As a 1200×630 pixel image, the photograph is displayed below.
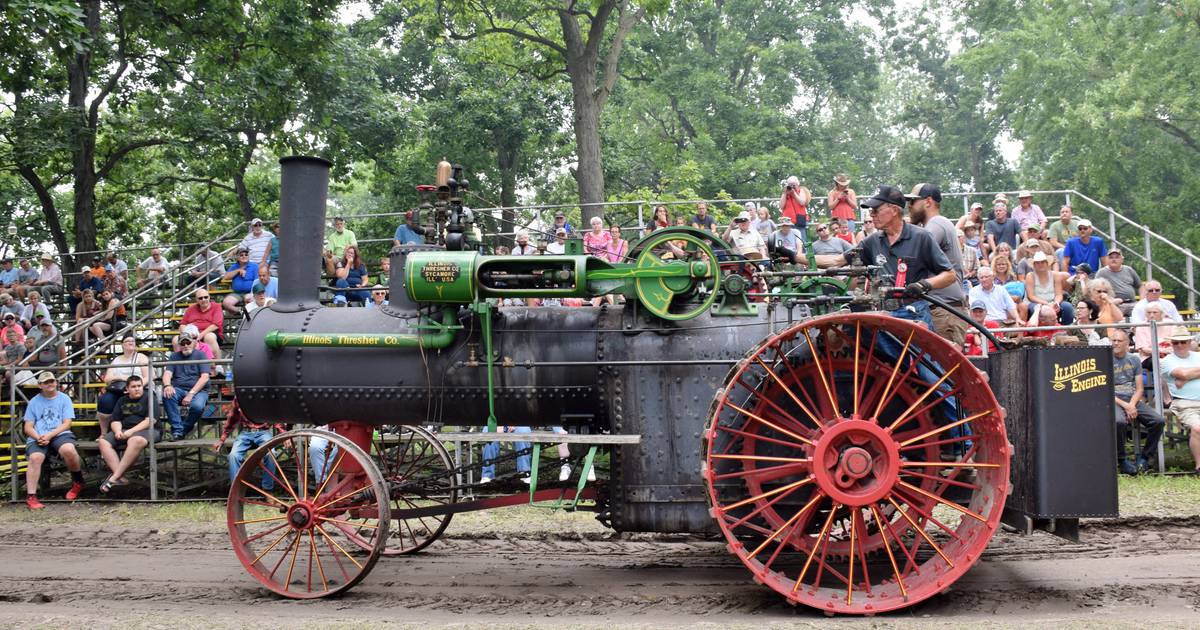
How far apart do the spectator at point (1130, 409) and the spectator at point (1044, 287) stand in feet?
5.45

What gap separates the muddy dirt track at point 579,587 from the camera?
5953 mm

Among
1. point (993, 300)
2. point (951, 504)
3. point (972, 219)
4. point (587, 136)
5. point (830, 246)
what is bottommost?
point (951, 504)

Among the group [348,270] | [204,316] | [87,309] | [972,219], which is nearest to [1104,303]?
[972,219]

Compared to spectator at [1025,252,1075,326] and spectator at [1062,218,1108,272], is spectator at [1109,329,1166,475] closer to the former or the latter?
spectator at [1025,252,1075,326]

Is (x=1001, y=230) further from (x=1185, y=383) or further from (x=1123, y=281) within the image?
(x=1185, y=383)

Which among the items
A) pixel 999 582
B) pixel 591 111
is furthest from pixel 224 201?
pixel 999 582

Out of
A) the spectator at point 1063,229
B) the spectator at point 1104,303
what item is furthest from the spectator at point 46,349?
the spectator at point 1063,229

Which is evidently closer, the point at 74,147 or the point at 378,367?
the point at 378,367

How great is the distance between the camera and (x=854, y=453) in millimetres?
5941

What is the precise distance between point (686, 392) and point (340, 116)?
1667 cm

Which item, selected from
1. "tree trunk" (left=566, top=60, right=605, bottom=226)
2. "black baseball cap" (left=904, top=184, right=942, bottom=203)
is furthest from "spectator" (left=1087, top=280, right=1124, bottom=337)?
"tree trunk" (left=566, top=60, right=605, bottom=226)

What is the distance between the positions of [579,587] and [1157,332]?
23.9 ft

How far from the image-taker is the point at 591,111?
2217cm

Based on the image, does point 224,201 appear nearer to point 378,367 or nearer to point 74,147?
point 74,147
